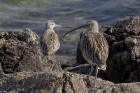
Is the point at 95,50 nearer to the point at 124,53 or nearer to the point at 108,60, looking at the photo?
the point at 124,53

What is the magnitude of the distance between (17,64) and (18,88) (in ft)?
8.71

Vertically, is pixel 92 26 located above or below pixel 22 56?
above

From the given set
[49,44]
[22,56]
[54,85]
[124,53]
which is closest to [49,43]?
[49,44]

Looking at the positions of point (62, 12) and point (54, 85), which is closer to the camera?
point (54, 85)

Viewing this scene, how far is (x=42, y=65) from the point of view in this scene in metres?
7.67

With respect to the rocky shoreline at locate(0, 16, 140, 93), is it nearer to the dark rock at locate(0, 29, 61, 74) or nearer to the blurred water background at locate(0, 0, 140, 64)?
the dark rock at locate(0, 29, 61, 74)

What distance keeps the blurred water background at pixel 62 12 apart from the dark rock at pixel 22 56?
205 inches

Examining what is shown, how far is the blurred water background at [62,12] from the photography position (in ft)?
48.2

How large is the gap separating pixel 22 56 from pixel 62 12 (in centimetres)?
867

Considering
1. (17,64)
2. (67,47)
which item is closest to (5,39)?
(17,64)

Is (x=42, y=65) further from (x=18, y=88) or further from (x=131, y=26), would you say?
(x=18, y=88)

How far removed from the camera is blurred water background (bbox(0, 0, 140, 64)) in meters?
14.7

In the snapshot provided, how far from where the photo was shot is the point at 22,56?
7.74m

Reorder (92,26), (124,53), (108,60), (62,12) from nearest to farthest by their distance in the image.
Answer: (124,53) → (108,60) → (92,26) → (62,12)
